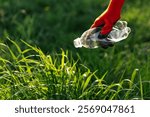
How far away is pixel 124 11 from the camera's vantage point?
714cm

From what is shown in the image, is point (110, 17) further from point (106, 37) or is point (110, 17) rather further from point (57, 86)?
point (57, 86)

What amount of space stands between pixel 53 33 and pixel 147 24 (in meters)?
1.09

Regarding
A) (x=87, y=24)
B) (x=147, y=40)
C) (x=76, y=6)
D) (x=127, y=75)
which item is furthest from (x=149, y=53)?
(x=76, y=6)

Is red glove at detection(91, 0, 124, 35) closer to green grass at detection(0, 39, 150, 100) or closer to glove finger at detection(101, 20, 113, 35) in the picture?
glove finger at detection(101, 20, 113, 35)

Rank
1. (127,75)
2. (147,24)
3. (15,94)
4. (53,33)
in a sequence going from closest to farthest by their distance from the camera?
(15,94) < (127,75) < (53,33) < (147,24)

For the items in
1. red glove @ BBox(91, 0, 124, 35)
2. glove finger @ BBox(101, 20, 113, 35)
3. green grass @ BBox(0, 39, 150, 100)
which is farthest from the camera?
green grass @ BBox(0, 39, 150, 100)

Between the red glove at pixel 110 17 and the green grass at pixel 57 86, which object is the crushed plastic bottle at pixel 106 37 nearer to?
the red glove at pixel 110 17

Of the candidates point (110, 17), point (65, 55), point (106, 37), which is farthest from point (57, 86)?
point (110, 17)

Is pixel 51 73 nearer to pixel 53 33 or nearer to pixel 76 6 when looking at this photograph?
pixel 53 33

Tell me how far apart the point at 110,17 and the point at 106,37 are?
0.54ft

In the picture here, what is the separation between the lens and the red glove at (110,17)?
3.30 metres

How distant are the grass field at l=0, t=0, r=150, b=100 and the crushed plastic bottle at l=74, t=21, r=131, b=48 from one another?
276 millimetres

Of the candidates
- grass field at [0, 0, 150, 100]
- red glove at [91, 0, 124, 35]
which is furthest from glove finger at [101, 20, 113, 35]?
grass field at [0, 0, 150, 100]

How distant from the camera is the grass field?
385 centimetres
